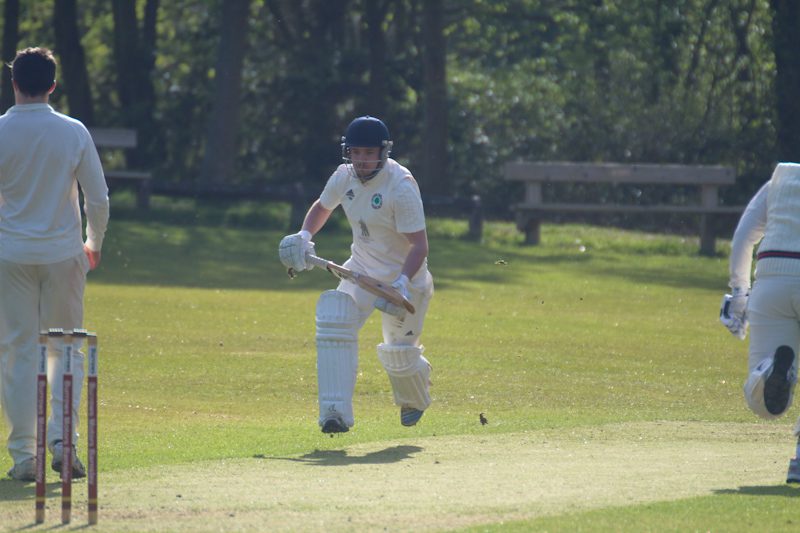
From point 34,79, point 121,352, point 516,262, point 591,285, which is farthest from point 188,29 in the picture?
point 34,79

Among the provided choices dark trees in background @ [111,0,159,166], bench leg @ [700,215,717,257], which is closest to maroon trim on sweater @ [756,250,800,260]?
bench leg @ [700,215,717,257]

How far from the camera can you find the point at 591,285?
789 inches

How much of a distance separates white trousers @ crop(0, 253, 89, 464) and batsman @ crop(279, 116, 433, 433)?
5.42ft

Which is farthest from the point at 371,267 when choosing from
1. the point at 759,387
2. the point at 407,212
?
the point at 759,387

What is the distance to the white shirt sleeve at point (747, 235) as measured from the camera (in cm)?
800

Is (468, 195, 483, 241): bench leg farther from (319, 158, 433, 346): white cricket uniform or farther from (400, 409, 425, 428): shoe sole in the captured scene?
(319, 158, 433, 346): white cricket uniform

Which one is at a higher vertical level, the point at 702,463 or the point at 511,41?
the point at 511,41

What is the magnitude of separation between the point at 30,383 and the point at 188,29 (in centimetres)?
3150

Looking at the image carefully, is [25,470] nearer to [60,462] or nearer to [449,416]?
[60,462]

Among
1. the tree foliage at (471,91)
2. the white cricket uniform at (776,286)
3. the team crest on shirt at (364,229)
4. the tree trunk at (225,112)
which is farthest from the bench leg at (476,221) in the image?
the white cricket uniform at (776,286)

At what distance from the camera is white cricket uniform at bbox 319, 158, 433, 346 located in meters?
9.07

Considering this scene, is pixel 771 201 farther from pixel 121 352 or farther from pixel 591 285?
pixel 591 285

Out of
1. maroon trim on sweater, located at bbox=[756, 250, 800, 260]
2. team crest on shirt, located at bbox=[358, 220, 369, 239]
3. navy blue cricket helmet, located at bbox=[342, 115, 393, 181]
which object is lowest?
maroon trim on sweater, located at bbox=[756, 250, 800, 260]

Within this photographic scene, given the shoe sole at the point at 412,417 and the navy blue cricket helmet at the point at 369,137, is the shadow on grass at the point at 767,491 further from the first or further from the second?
the navy blue cricket helmet at the point at 369,137
